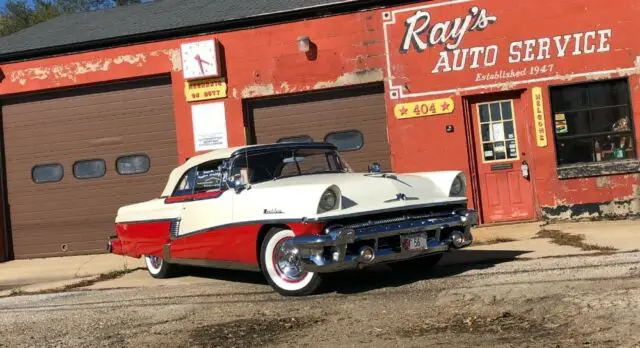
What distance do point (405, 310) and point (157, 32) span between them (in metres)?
8.68

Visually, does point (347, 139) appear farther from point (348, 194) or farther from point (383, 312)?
point (383, 312)

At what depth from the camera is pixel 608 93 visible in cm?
1061

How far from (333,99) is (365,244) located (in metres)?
6.18

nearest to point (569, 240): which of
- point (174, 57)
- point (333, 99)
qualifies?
point (333, 99)

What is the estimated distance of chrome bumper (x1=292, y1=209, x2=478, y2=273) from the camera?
568 cm

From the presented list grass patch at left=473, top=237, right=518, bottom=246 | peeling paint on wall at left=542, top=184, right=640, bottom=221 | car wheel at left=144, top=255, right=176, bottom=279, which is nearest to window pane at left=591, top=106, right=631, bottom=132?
peeling paint on wall at left=542, top=184, right=640, bottom=221

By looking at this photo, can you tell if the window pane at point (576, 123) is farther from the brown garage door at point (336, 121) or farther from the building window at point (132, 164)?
the building window at point (132, 164)

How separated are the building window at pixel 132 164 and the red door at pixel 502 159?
619 centimetres

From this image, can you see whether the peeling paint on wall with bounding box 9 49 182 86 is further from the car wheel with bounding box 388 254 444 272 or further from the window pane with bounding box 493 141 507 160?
the car wheel with bounding box 388 254 444 272

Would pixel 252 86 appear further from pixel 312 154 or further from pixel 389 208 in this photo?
pixel 389 208

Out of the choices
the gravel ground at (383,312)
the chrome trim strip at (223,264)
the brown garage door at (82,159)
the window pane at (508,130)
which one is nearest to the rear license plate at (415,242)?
the gravel ground at (383,312)

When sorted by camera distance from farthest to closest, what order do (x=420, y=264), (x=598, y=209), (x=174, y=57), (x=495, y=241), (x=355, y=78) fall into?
(x=174, y=57)
(x=355, y=78)
(x=598, y=209)
(x=495, y=241)
(x=420, y=264)

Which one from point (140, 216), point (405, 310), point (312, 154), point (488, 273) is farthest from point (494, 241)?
point (140, 216)

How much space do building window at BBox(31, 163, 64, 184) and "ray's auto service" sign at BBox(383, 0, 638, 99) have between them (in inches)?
268
